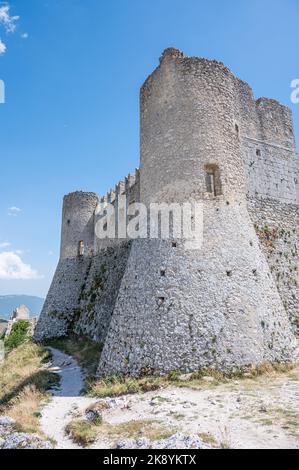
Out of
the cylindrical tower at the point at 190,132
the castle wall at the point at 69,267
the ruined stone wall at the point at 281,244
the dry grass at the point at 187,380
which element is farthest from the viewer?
the castle wall at the point at 69,267

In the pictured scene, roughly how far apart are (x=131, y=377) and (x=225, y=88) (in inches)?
476

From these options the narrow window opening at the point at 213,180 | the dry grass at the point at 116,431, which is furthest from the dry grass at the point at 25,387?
the narrow window opening at the point at 213,180

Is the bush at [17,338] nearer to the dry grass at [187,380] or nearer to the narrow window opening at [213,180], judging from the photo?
the dry grass at [187,380]

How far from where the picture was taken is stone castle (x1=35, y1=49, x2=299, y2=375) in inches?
384

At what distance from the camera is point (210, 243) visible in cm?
1093

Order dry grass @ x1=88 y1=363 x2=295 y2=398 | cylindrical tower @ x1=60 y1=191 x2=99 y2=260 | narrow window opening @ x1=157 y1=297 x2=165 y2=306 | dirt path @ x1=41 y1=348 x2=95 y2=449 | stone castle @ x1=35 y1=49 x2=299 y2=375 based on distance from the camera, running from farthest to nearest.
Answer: cylindrical tower @ x1=60 y1=191 x2=99 y2=260 → narrow window opening @ x1=157 y1=297 x2=165 y2=306 → stone castle @ x1=35 y1=49 x2=299 y2=375 → dry grass @ x1=88 y1=363 x2=295 y2=398 → dirt path @ x1=41 y1=348 x2=95 y2=449

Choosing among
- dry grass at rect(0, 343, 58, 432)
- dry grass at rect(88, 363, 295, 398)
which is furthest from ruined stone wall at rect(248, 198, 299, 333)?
dry grass at rect(0, 343, 58, 432)

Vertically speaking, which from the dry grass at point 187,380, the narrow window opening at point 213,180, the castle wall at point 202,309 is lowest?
the dry grass at point 187,380

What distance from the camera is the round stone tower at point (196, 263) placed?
31.7 feet

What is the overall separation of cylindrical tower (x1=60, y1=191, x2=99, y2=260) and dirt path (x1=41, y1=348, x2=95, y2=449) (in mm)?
12341

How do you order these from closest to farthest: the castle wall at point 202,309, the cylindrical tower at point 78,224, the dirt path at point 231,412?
the dirt path at point 231,412, the castle wall at point 202,309, the cylindrical tower at point 78,224

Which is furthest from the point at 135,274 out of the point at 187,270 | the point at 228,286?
the point at 228,286

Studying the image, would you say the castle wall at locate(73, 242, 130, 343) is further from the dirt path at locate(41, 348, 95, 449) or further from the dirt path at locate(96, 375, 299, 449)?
the dirt path at locate(96, 375, 299, 449)

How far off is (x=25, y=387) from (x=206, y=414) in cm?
733
